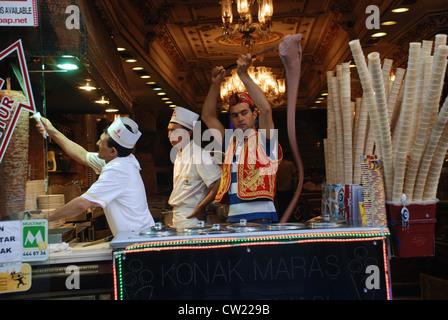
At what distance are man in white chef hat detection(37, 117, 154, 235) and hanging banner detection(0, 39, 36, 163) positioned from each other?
0.85 ft

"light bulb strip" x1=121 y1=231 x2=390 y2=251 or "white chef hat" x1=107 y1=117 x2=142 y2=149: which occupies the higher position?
"white chef hat" x1=107 y1=117 x2=142 y2=149

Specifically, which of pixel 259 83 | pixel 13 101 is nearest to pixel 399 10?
pixel 259 83

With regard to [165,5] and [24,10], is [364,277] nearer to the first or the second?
[24,10]

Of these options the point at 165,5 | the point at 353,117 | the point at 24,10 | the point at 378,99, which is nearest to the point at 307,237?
the point at 378,99

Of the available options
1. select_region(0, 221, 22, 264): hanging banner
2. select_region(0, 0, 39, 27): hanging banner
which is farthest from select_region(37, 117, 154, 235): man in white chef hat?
select_region(0, 0, 39, 27): hanging banner

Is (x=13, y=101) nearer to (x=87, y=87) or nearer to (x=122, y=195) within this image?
(x=122, y=195)

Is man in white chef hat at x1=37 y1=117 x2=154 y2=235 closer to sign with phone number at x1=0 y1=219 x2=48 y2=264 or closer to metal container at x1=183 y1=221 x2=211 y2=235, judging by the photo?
sign with phone number at x1=0 y1=219 x2=48 y2=264

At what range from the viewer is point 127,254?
6.47ft

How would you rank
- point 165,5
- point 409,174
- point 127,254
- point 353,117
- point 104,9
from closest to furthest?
point 127,254 < point 409,174 < point 353,117 < point 104,9 < point 165,5

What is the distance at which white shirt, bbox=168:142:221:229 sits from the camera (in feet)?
11.0

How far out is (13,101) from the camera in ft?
7.01

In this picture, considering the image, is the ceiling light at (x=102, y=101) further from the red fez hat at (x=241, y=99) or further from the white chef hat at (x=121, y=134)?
the red fez hat at (x=241, y=99)

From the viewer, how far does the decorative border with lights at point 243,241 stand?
196 cm
